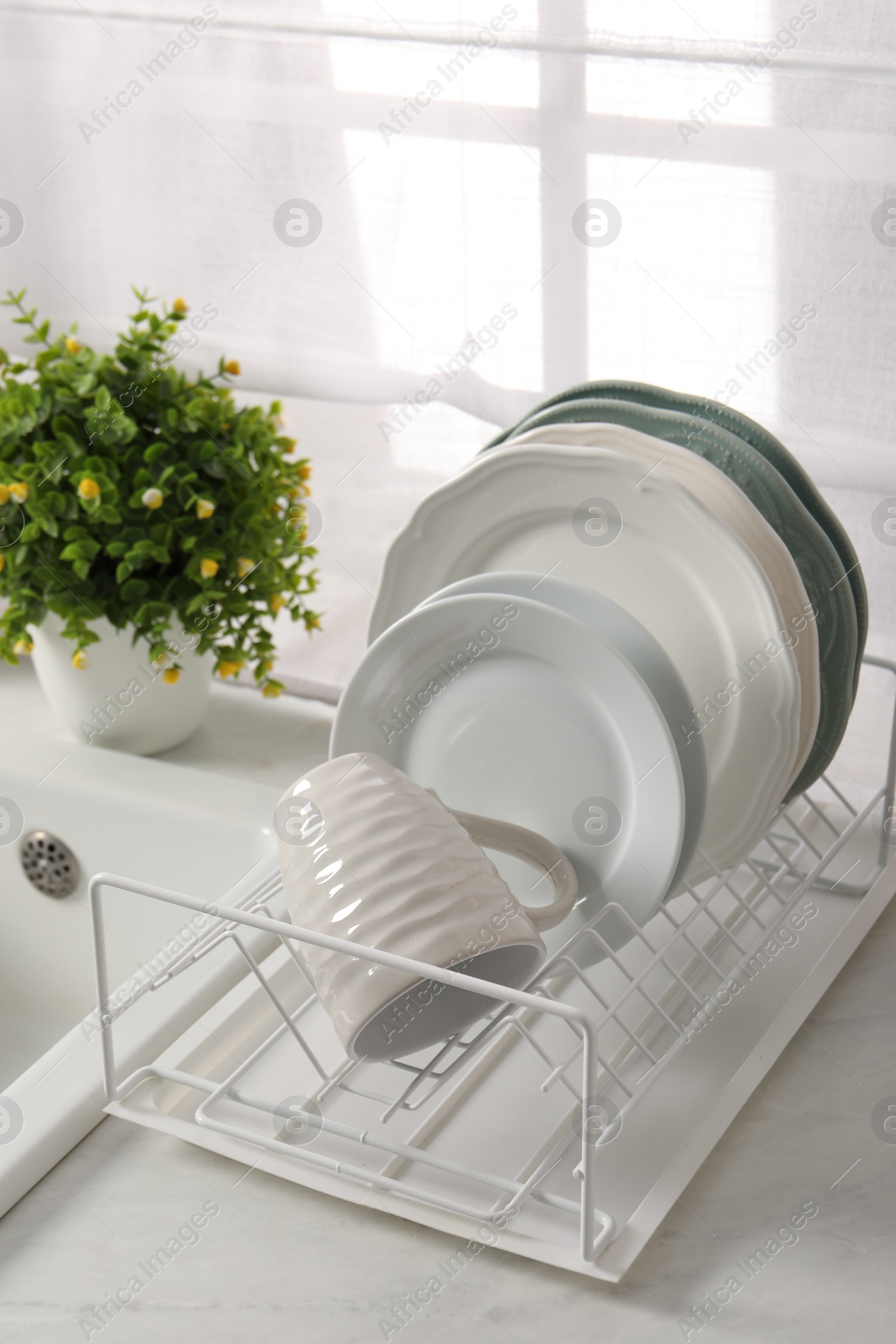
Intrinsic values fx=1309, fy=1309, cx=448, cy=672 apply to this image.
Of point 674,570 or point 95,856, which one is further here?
point 95,856

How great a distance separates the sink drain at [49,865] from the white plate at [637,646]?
0.47 m

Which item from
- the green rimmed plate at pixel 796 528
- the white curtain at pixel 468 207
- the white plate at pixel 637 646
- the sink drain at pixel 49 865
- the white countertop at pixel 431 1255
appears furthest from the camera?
the sink drain at pixel 49 865

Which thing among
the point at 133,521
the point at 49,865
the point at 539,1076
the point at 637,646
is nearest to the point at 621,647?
the point at 637,646

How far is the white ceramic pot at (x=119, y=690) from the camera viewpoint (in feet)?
3.45

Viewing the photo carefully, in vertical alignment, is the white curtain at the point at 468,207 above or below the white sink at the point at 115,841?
above

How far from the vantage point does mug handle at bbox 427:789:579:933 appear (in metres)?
0.70

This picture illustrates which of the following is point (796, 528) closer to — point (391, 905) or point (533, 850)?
point (533, 850)

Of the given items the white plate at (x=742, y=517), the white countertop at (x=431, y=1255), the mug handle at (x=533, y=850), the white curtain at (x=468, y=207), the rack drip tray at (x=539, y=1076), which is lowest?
the white countertop at (x=431, y=1255)

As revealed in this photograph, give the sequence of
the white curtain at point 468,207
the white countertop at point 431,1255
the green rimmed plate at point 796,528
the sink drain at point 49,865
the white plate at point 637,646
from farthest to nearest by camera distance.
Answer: the sink drain at point 49,865, the white curtain at point 468,207, the green rimmed plate at point 796,528, the white plate at point 637,646, the white countertop at point 431,1255

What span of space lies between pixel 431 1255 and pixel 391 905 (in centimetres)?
18

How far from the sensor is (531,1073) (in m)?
0.75

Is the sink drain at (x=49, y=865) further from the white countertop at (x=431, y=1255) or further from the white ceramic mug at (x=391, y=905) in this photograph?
the white ceramic mug at (x=391, y=905)

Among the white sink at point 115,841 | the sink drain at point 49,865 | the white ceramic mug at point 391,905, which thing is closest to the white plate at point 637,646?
the white ceramic mug at point 391,905

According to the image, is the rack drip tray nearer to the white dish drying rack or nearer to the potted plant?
the white dish drying rack
